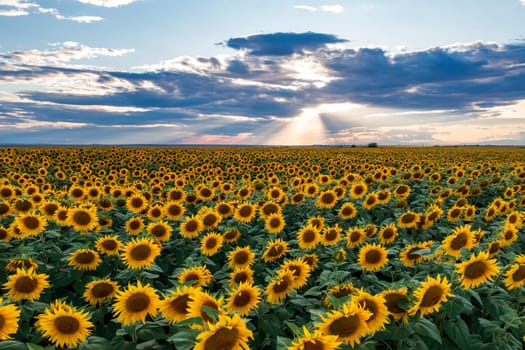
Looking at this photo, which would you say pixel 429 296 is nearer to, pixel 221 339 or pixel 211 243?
pixel 221 339

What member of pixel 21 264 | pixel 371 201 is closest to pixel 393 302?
pixel 21 264

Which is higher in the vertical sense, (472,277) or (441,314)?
(472,277)

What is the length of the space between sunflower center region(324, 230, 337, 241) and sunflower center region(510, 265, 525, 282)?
2884mm

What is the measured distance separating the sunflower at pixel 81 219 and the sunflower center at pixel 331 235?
4.40 m

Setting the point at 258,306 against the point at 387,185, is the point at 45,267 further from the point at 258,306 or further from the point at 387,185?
the point at 387,185

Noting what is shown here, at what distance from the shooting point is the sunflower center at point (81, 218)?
7457mm

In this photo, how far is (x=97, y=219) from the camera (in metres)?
7.68

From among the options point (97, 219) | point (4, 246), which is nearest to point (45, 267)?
point (4, 246)

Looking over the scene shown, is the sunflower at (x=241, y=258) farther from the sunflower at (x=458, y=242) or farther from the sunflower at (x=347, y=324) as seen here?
the sunflower at (x=347, y=324)

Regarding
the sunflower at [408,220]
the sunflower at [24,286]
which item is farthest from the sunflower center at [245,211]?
the sunflower at [24,286]

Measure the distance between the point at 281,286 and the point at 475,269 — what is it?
200 cm

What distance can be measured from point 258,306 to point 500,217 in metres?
7.76

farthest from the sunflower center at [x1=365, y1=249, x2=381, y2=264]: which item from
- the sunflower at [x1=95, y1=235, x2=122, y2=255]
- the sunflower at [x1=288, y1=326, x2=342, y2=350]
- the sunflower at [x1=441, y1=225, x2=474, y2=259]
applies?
the sunflower at [x1=95, y1=235, x2=122, y2=255]

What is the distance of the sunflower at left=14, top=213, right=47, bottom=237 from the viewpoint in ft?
23.1
